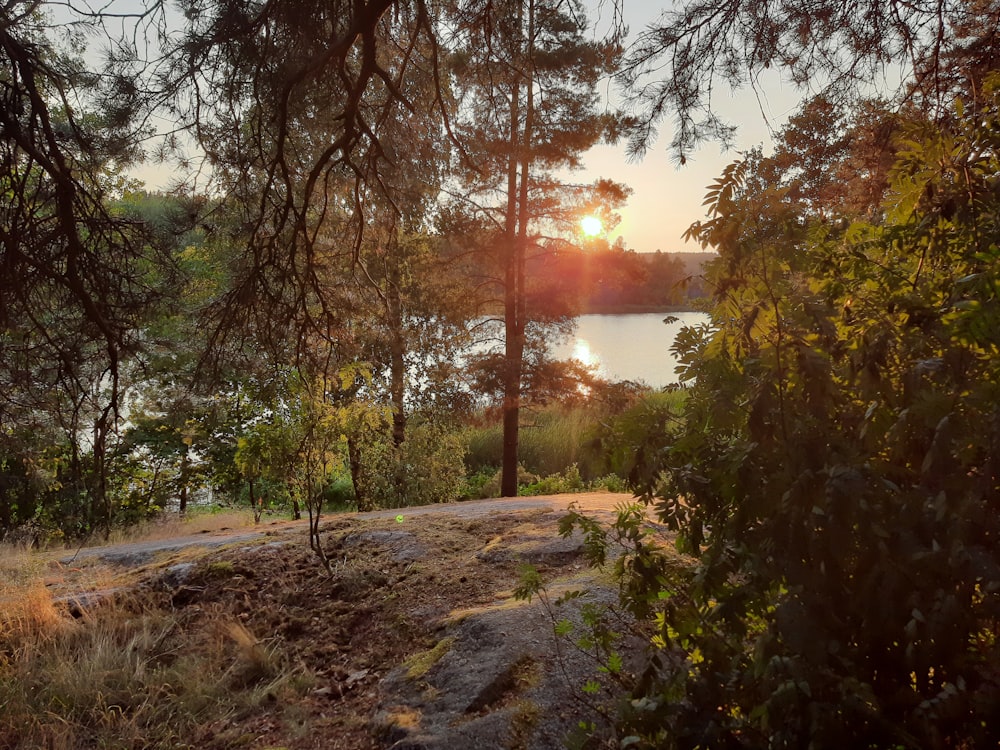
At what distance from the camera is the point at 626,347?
32.7 m

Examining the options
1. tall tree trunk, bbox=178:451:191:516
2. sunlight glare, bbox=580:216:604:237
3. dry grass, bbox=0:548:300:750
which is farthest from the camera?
tall tree trunk, bbox=178:451:191:516

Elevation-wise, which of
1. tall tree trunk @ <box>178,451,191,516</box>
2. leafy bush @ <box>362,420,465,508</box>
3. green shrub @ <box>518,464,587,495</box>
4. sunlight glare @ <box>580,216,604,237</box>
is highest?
sunlight glare @ <box>580,216,604,237</box>

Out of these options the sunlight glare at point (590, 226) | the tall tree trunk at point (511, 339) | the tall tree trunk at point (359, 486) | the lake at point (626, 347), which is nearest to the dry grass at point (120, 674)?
the tall tree trunk at point (359, 486)

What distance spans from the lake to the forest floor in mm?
7492

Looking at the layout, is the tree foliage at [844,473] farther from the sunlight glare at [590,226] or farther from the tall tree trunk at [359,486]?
the sunlight glare at [590,226]

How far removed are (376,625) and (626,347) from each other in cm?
2966

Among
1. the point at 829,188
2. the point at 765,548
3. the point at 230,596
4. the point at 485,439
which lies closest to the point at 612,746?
the point at 765,548

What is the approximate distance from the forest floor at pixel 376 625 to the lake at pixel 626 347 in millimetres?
7492

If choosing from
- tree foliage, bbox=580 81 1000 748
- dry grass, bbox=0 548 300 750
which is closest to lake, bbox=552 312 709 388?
dry grass, bbox=0 548 300 750

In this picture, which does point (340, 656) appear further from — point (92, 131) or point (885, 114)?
point (885, 114)

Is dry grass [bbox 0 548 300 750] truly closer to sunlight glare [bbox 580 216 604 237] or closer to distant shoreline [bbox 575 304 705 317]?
distant shoreline [bbox 575 304 705 317]

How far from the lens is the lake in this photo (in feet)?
70.0

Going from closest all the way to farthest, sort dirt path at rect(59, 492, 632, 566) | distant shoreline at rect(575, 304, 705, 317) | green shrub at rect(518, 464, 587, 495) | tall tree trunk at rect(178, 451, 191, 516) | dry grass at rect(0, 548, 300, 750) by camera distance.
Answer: distant shoreline at rect(575, 304, 705, 317) < dry grass at rect(0, 548, 300, 750) < dirt path at rect(59, 492, 632, 566) < green shrub at rect(518, 464, 587, 495) < tall tree trunk at rect(178, 451, 191, 516)

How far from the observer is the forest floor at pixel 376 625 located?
276 cm
